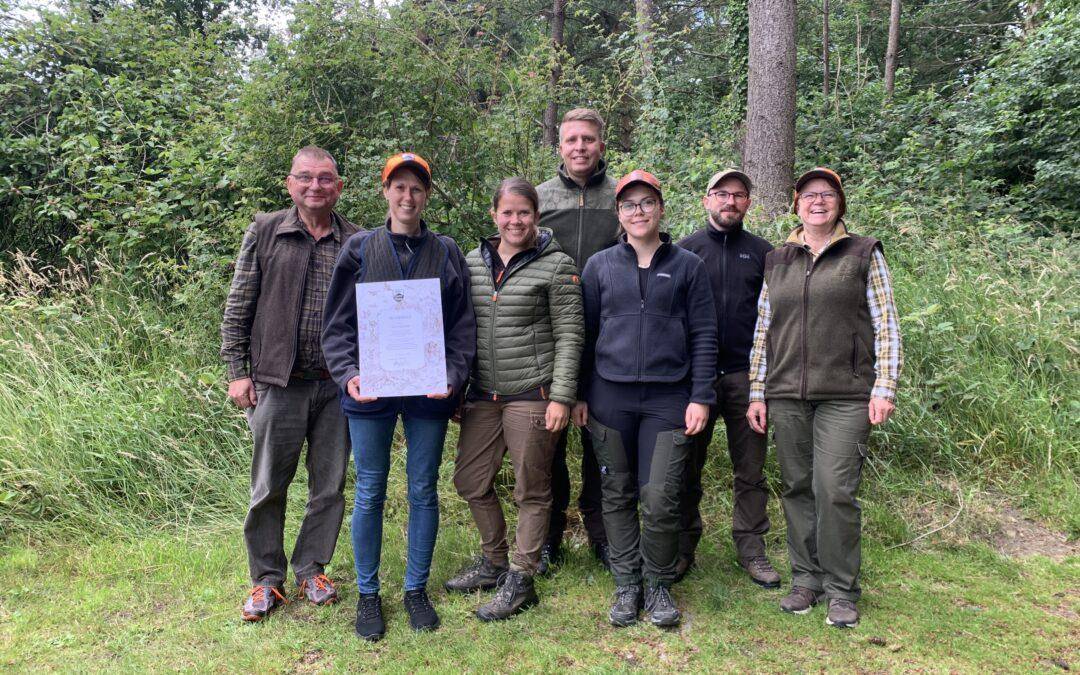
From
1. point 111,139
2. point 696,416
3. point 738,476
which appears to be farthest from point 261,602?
point 111,139

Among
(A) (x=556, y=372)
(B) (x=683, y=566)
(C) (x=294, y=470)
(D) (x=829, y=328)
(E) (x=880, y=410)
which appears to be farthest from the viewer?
(B) (x=683, y=566)

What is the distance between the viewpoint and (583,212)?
12.9ft

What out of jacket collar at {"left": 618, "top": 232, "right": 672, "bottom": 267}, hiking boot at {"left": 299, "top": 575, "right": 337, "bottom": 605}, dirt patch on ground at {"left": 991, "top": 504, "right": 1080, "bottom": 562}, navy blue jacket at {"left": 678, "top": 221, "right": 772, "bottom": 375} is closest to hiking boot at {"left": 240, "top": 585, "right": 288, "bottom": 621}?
hiking boot at {"left": 299, "top": 575, "right": 337, "bottom": 605}

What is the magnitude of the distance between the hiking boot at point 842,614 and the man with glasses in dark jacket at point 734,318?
412 mm

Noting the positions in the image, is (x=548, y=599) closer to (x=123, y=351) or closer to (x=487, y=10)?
(x=123, y=351)

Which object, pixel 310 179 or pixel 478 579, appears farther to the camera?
pixel 478 579

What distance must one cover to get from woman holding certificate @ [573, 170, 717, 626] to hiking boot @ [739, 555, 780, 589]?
68 cm

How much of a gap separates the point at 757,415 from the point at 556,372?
1.13 m

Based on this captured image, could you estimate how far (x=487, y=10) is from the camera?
261 inches

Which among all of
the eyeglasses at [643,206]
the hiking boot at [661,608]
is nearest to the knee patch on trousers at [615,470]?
the hiking boot at [661,608]

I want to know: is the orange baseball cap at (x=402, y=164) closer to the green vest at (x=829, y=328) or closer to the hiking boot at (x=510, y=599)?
the green vest at (x=829, y=328)

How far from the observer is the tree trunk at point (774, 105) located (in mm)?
6930

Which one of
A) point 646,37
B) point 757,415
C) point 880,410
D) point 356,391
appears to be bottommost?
point 757,415

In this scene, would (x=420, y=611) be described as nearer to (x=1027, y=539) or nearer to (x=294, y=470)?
(x=294, y=470)
